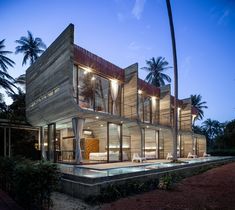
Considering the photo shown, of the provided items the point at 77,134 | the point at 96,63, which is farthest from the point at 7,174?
the point at 96,63

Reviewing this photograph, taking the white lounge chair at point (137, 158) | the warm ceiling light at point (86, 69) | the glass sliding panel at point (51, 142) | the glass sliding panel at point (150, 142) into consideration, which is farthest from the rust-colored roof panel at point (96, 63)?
the glass sliding panel at point (150, 142)

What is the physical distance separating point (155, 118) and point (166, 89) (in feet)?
9.49

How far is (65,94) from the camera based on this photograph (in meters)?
13.1

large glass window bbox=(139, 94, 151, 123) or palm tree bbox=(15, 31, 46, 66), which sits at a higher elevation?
palm tree bbox=(15, 31, 46, 66)

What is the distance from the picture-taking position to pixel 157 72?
42.9 meters

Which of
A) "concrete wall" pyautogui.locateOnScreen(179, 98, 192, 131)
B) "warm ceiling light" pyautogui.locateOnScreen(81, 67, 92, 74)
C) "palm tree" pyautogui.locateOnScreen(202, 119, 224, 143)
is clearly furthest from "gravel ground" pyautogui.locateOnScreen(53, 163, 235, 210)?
"palm tree" pyautogui.locateOnScreen(202, 119, 224, 143)

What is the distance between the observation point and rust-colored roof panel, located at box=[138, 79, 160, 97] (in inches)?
797

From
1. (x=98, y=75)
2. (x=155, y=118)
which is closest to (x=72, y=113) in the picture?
(x=98, y=75)

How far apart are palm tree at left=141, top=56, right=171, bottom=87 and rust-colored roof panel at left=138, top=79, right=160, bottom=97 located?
20.1 metres

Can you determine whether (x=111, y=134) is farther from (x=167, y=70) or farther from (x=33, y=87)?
(x=167, y=70)

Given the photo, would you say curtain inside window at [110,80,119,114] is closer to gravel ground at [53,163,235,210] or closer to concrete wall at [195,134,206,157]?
gravel ground at [53,163,235,210]

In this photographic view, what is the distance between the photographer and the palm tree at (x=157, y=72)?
42.6 metres

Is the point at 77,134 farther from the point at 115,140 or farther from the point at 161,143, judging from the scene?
the point at 161,143

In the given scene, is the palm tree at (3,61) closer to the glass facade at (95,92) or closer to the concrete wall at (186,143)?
the glass facade at (95,92)
